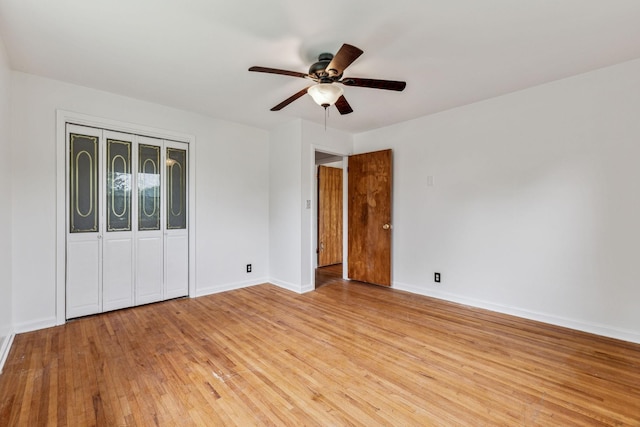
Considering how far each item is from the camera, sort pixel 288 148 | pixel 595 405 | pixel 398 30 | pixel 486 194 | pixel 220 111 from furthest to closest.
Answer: pixel 288 148
pixel 220 111
pixel 486 194
pixel 398 30
pixel 595 405

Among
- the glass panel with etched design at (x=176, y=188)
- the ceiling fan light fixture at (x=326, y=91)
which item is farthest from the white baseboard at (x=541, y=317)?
the glass panel with etched design at (x=176, y=188)

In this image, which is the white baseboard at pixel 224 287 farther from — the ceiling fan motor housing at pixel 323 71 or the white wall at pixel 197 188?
the ceiling fan motor housing at pixel 323 71

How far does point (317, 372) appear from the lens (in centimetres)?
212

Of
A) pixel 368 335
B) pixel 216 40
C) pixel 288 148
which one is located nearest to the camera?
pixel 216 40

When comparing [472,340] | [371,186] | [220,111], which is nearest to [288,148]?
[220,111]

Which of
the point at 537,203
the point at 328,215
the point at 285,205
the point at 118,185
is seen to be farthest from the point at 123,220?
the point at 537,203

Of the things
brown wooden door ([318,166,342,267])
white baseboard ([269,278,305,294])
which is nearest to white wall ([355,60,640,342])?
white baseboard ([269,278,305,294])

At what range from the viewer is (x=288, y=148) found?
4277 mm

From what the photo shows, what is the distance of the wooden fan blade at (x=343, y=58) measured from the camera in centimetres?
183

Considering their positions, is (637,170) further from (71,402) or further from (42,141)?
(42,141)

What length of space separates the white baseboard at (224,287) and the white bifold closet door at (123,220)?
0.21 meters

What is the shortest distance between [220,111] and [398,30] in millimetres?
2512

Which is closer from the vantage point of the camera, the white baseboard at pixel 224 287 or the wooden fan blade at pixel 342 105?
the wooden fan blade at pixel 342 105

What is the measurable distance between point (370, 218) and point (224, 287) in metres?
2.36
